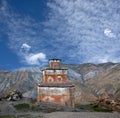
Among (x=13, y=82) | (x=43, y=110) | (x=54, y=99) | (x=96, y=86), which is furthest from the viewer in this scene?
(x=13, y=82)

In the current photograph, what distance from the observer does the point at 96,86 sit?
7377 inches

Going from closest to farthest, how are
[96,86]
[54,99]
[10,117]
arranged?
1. [10,117]
2. [54,99]
3. [96,86]

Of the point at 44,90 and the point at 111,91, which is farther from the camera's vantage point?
the point at 111,91

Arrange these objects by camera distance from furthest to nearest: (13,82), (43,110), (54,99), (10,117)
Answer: (13,82)
(54,99)
(43,110)
(10,117)

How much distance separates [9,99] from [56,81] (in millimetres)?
10774

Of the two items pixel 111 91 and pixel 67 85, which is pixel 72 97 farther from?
pixel 111 91

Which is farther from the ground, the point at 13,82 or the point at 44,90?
the point at 13,82

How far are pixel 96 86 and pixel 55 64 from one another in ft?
429

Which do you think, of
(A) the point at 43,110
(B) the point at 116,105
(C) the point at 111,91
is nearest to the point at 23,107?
(A) the point at 43,110

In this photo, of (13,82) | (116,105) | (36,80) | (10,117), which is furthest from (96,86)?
(10,117)

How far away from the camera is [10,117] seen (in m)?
37.1

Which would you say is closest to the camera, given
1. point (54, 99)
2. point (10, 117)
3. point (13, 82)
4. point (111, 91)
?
point (10, 117)

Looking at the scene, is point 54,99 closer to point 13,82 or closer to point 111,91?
point 111,91

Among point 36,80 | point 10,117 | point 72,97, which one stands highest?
point 36,80
